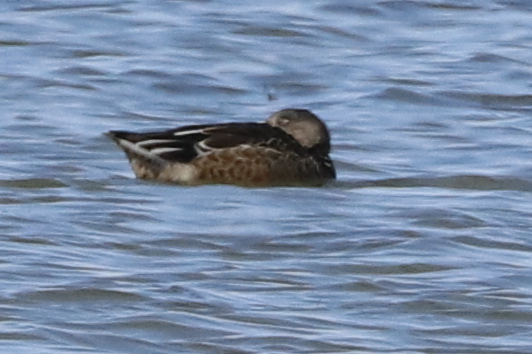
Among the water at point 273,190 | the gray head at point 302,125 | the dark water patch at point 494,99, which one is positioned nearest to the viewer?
the water at point 273,190

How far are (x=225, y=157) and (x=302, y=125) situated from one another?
0.67 metres

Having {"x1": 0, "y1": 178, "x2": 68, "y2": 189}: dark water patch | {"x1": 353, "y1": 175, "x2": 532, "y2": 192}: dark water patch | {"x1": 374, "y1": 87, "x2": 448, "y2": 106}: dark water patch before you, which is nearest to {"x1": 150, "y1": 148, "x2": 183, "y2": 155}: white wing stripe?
{"x1": 0, "y1": 178, "x2": 68, "y2": 189}: dark water patch

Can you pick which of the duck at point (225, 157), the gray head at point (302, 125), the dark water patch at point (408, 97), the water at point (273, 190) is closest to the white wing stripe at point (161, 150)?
the duck at point (225, 157)

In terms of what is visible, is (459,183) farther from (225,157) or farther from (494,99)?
(494,99)

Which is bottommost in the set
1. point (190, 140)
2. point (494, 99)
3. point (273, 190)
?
point (494, 99)

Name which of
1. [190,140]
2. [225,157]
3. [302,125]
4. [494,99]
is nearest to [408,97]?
[494,99]

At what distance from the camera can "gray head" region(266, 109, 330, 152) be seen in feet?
40.7

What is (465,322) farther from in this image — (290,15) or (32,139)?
(290,15)

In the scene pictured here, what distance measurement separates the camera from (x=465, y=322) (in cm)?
872

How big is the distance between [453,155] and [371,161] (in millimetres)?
516

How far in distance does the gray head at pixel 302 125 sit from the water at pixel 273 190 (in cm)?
24

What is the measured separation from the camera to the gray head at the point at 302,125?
488 inches

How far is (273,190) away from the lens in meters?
11.8

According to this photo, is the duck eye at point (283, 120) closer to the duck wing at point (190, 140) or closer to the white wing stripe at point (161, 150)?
the duck wing at point (190, 140)
